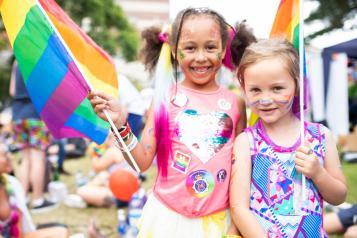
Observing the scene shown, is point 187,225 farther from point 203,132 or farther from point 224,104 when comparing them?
point 224,104

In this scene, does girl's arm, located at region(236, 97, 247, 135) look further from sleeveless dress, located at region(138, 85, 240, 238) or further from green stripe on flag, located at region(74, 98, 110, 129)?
green stripe on flag, located at region(74, 98, 110, 129)

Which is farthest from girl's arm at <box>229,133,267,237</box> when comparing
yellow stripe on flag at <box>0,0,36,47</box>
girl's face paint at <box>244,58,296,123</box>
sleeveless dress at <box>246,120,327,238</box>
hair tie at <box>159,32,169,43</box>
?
yellow stripe on flag at <box>0,0,36,47</box>

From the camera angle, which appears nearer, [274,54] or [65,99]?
[274,54]

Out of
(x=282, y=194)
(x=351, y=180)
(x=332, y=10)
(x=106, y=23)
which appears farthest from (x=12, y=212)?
(x=106, y=23)

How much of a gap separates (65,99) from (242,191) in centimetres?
96

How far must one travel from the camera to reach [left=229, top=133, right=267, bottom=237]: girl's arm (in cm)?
169

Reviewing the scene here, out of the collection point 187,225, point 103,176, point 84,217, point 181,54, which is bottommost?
point 84,217

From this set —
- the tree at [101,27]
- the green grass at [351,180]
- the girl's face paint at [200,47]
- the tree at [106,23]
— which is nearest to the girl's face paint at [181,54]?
the girl's face paint at [200,47]

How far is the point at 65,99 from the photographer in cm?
214

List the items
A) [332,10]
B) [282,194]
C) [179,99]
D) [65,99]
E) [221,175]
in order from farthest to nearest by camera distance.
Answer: [332,10]
[65,99]
[179,99]
[221,175]
[282,194]

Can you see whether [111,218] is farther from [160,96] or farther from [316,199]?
[316,199]

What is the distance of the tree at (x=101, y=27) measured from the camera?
18.8 metres

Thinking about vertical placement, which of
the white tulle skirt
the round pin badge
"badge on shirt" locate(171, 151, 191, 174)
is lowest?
the white tulle skirt

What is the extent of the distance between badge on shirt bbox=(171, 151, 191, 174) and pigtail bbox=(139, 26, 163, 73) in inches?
22.0
